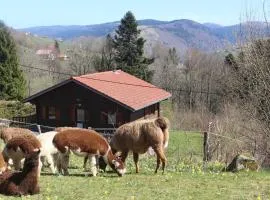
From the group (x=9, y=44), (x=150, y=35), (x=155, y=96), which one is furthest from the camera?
(x=150, y=35)

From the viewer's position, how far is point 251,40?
1880 centimetres

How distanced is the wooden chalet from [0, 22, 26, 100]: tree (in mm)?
7993

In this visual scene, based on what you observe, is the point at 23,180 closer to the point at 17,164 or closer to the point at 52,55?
the point at 17,164

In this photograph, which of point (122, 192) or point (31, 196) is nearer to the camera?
point (31, 196)

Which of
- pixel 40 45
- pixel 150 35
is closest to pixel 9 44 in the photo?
pixel 40 45

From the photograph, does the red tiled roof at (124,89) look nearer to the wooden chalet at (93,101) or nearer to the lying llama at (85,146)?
the wooden chalet at (93,101)

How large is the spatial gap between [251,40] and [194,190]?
9.04 meters

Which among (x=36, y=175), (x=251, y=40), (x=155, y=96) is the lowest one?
(x=155, y=96)

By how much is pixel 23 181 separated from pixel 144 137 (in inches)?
184

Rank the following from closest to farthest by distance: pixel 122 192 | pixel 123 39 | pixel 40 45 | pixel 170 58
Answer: pixel 122 192 → pixel 123 39 → pixel 170 58 → pixel 40 45

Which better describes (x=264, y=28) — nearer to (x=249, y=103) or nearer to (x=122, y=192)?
(x=249, y=103)

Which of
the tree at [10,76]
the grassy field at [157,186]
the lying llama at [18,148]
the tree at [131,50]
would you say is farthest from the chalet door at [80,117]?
the lying llama at [18,148]

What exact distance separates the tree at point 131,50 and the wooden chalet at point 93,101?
15.1m

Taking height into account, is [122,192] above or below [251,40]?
below
